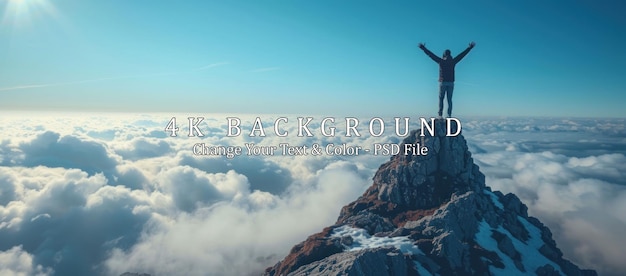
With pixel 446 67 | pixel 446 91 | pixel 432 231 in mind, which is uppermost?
pixel 446 67

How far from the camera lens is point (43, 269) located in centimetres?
17612

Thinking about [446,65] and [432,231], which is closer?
[432,231]

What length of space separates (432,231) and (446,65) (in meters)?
23.5

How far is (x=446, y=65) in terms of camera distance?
139 feet

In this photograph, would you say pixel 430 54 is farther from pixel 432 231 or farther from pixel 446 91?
pixel 432 231

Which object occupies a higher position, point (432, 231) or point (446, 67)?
point (446, 67)


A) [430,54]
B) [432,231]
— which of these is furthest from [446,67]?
[432,231]

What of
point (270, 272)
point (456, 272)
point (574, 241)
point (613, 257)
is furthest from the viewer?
point (574, 241)

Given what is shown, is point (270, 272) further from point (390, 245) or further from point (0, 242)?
point (0, 242)

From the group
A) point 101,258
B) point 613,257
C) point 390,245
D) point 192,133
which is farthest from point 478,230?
point 101,258

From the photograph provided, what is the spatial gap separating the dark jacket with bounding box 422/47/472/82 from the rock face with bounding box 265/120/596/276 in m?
14.1

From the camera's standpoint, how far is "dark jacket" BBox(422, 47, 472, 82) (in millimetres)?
41562

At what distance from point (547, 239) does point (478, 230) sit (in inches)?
904

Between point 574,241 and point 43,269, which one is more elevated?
point 574,241
